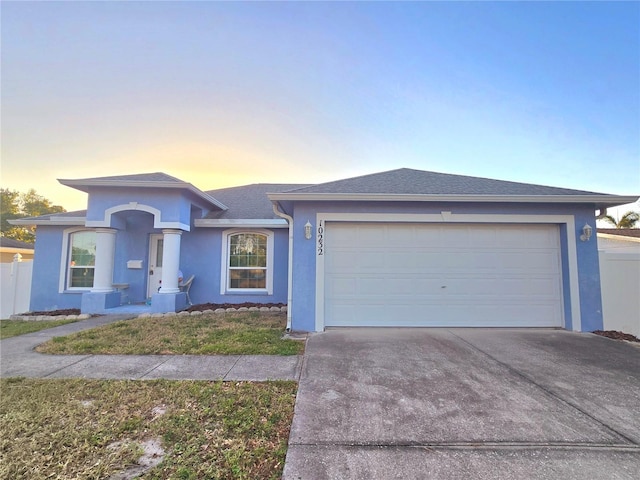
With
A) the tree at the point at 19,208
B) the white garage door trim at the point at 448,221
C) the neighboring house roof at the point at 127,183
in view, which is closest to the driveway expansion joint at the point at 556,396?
the white garage door trim at the point at 448,221

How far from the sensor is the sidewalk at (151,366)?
3.83m

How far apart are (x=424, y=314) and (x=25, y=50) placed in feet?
41.4

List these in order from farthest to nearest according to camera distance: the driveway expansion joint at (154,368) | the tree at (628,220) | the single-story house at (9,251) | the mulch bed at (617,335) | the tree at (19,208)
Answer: the tree at (19,208)
the tree at (628,220)
the single-story house at (9,251)
the mulch bed at (617,335)
the driveway expansion joint at (154,368)

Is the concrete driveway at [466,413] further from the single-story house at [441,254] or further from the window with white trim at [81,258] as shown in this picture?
the window with white trim at [81,258]

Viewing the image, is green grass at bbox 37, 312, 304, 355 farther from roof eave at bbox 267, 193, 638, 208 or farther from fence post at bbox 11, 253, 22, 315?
fence post at bbox 11, 253, 22, 315

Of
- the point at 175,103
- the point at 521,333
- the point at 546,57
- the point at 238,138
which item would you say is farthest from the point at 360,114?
the point at 521,333

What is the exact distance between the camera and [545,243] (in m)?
6.50

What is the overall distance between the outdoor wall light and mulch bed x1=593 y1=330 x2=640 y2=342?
1979 mm

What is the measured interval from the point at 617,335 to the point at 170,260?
10.7 meters

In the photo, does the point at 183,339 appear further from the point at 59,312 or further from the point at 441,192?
the point at 441,192

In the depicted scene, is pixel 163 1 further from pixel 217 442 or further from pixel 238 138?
pixel 217 442

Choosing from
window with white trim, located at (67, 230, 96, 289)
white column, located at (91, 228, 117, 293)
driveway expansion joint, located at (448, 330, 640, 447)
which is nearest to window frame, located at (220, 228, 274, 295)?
white column, located at (91, 228, 117, 293)

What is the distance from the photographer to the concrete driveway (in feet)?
6.92

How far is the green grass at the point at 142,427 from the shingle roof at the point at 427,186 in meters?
4.24
